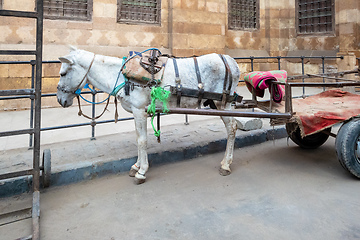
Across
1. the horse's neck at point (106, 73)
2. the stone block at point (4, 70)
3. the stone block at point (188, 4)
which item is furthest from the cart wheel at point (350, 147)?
the stone block at point (4, 70)

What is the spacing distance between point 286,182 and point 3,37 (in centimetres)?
811

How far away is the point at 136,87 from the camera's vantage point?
3.17 metres

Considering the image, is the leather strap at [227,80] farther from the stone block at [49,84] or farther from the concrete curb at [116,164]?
the stone block at [49,84]

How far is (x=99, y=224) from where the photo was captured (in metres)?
2.44

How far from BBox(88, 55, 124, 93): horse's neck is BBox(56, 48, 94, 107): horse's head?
0.09 metres

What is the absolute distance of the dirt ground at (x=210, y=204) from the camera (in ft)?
7.50

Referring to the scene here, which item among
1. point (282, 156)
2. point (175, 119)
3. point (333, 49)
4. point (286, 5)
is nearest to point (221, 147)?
point (282, 156)

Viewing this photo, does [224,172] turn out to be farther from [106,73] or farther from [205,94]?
[106,73]

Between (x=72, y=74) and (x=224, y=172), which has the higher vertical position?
(x=72, y=74)

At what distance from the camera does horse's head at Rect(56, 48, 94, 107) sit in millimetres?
3121

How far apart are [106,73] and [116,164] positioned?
1287 millimetres

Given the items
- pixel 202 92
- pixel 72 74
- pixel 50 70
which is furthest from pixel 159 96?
pixel 50 70

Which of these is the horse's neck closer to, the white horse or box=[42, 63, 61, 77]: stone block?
the white horse

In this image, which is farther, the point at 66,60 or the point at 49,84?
the point at 49,84
